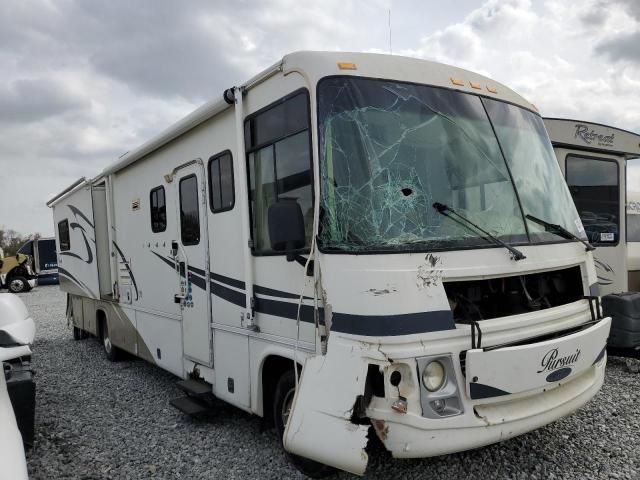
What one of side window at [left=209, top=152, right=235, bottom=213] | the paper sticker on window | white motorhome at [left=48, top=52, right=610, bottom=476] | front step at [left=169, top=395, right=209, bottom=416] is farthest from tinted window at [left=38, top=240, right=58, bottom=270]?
the paper sticker on window

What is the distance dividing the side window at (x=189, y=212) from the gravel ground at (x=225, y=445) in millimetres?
1701

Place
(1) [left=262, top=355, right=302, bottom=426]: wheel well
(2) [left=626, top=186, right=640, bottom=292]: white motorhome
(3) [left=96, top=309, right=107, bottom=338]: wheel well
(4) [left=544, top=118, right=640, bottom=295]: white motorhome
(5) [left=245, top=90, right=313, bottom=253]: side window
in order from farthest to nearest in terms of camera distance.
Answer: (3) [left=96, top=309, right=107, bottom=338]: wheel well, (2) [left=626, top=186, right=640, bottom=292]: white motorhome, (4) [left=544, top=118, right=640, bottom=295]: white motorhome, (1) [left=262, top=355, right=302, bottom=426]: wheel well, (5) [left=245, top=90, right=313, bottom=253]: side window

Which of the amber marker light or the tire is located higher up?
the amber marker light

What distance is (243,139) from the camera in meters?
3.91

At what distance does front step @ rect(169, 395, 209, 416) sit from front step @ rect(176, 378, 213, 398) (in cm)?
11

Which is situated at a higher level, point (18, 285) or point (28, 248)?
point (28, 248)

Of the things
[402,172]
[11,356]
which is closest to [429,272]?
[402,172]

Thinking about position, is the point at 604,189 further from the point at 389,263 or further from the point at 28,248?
the point at 28,248

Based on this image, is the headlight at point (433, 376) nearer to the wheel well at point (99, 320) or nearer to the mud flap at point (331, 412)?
the mud flap at point (331, 412)

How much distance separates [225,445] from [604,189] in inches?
207

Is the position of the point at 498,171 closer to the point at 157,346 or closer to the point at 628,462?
the point at 628,462

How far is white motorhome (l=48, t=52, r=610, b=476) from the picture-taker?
282 cm

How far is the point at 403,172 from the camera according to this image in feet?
10.4

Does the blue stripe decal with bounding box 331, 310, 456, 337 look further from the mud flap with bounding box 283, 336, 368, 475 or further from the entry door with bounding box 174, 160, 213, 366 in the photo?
the entry door with bounding box 174, 160, 213, 366
